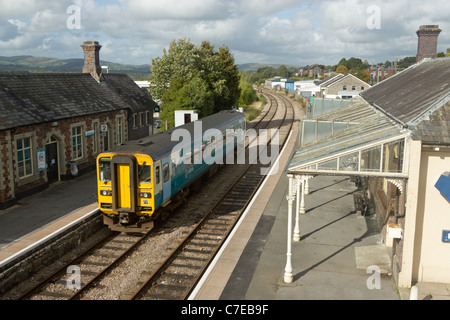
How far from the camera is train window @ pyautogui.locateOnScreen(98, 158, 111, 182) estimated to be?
42.1 ft

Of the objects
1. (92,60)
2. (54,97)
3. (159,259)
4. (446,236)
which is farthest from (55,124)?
(446,236)

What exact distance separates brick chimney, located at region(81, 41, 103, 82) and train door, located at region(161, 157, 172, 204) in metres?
13.4

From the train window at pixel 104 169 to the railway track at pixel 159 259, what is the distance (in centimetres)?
208

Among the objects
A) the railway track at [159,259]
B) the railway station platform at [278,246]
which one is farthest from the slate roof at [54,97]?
the railway track at [159,259]

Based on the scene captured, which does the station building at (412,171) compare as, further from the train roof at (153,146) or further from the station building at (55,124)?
the station building at (55,124)

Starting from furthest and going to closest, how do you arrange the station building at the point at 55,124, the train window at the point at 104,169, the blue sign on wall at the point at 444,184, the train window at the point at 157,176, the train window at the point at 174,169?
the station building at the point at 55,124 < the train window at the point at 174,169 < the train window at the point at 157,176 < the train window at the point at 104,169 < the blue sign on wall at the point at 444,184

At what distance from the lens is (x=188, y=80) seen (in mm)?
32312

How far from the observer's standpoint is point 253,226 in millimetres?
13922

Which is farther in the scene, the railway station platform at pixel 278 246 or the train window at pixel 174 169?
A: the train window at pixel 174 169

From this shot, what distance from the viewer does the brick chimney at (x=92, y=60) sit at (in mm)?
25109

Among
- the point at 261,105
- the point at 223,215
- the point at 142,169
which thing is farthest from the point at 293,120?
the point at 142,169

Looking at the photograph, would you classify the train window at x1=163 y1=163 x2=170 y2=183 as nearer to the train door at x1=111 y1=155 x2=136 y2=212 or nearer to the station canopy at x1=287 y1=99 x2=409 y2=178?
the train door at x1=111 y1=155 x2=136 y2=212

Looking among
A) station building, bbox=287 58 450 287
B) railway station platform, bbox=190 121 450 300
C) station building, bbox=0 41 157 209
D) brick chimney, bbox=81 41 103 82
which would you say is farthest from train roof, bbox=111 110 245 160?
brick chimney, bbox=81 41 103 82
